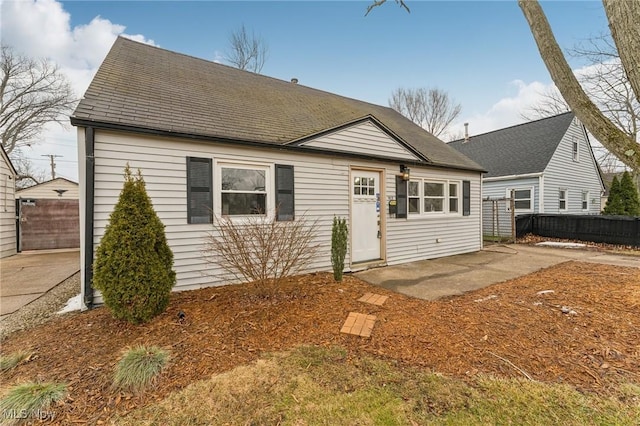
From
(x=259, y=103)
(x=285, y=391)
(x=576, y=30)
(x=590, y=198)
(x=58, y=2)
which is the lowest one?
(x=285, y=391)

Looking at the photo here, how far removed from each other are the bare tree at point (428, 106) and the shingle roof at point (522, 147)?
686 centimetres

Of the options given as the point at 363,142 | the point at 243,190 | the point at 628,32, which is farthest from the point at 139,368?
the point at 363,142

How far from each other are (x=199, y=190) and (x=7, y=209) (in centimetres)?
882

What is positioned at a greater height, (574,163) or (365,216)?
(574,163)

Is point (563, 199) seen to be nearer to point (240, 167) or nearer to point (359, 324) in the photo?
point (359, 324)

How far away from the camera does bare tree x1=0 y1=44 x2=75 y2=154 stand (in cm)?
1670

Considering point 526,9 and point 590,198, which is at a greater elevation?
point 526,9

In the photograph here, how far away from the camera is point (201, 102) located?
222 inches

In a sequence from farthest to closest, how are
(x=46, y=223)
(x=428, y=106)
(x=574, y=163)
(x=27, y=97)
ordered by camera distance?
(x=428, y=106) < (x=27, y=97) < (x=574, y=163) < (x=46, y=223)

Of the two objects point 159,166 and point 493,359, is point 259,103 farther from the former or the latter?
point 493,359

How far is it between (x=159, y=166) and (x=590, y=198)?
20.6m

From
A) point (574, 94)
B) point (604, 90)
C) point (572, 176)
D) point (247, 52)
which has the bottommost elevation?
point (574, 94)

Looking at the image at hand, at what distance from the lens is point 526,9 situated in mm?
3123

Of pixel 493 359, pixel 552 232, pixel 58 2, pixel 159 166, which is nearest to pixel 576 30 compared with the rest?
pixel 552 232
